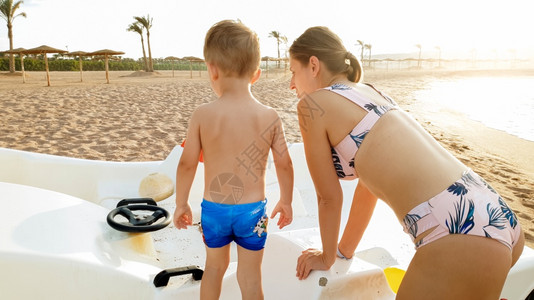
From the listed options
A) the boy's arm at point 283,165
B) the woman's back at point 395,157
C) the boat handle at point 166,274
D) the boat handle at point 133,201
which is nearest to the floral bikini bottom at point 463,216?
the woman's back at point 395,157

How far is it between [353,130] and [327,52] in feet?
0.93

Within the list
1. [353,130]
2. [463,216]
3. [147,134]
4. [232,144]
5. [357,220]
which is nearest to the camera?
[463,216]

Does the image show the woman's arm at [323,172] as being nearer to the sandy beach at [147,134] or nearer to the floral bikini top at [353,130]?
the floral bikini top at [353,130]

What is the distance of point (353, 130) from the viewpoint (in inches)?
45.0

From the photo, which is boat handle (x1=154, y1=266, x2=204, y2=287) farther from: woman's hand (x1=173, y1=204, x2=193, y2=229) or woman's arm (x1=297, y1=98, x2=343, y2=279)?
woman's arm (x1=297, y1=98, x2=343, y2=279)

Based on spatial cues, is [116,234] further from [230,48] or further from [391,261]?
[391,261]

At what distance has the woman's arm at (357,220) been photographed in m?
1.50

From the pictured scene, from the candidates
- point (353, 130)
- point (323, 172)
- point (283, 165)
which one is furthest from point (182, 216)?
point (353, 130)

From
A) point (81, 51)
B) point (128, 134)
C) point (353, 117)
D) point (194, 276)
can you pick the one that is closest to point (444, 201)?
point (353, 117)

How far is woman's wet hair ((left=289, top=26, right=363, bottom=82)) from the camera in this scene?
1264mm

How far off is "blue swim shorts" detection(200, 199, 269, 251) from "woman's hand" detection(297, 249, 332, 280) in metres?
0.15

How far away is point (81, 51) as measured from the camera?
2139 centimetres

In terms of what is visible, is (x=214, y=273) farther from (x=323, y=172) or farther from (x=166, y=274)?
(x=323, y=172)

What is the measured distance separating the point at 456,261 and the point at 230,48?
0.92 m
